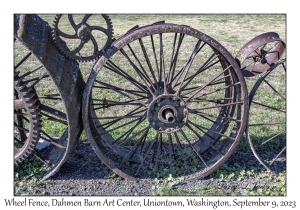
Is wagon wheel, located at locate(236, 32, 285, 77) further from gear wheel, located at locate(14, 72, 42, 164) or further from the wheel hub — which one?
gear wheel, located at locate(14, 72, 42, 164)

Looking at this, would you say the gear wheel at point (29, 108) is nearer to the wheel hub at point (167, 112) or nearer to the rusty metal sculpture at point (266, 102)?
the wheel hub at point (167, 112)

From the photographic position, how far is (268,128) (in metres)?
5.64

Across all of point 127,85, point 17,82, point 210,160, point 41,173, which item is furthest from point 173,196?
point 127,85

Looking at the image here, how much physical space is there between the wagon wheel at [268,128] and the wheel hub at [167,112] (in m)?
0.74

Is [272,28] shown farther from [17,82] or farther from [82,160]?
[17,82]

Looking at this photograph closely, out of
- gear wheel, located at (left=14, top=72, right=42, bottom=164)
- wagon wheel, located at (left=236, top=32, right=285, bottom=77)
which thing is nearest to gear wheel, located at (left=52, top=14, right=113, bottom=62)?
gear wheel, located at (left=14, top=72, right=42, bottom=164)

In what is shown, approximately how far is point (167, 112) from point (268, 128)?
2.12 meters

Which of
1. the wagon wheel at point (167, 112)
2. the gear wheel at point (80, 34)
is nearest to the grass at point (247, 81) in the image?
the wagon wheel at point (167, 112)

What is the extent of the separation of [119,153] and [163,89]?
0.96 metres

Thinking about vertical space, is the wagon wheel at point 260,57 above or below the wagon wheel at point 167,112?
above

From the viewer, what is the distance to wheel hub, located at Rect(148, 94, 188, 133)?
162 inches

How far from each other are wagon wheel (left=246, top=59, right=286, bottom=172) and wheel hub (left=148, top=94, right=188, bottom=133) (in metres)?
0.74

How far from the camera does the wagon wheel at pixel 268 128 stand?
442 cm

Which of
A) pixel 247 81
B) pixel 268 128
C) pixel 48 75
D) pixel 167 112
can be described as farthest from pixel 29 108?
pixel 247 81
